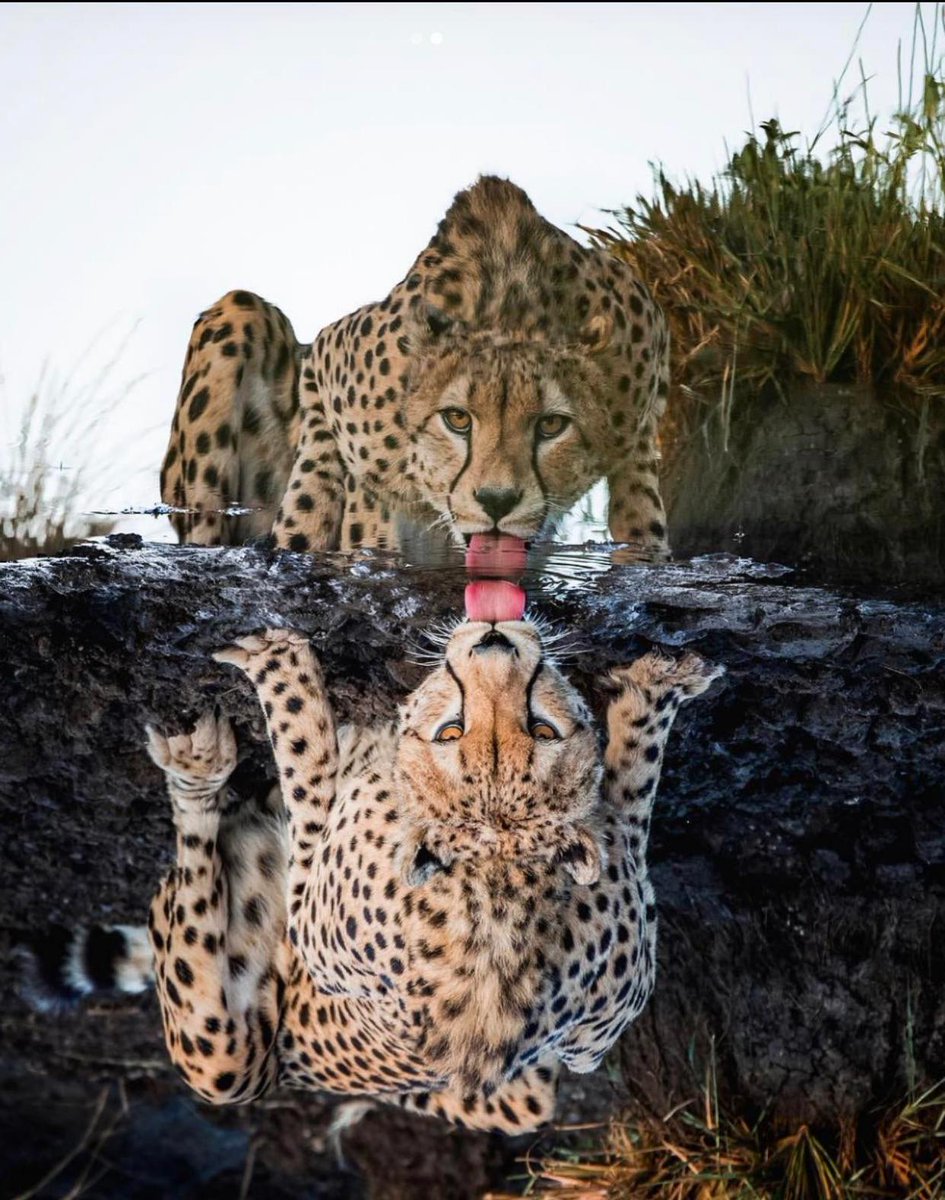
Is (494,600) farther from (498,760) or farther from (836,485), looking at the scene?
(836,485)

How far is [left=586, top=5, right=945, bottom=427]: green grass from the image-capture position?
281 centimetres

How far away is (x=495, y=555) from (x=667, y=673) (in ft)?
1.87

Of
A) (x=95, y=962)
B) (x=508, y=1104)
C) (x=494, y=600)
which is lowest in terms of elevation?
(x=508, y=1104)

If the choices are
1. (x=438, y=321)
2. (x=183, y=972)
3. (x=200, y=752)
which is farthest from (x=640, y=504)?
(x=183, y=972)

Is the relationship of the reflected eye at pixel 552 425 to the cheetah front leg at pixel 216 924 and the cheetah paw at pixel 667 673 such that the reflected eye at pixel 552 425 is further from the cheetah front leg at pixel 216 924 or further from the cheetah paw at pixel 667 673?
the cheetah front leg at pixel 216 924

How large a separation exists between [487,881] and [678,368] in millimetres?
1153

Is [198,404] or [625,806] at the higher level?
[198,404]

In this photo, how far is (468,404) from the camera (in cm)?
259

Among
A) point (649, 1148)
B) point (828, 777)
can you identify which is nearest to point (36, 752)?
point (828, 777)

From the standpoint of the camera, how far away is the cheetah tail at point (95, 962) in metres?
3.37

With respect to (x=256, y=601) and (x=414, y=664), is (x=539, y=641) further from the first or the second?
(x=256, y=601)

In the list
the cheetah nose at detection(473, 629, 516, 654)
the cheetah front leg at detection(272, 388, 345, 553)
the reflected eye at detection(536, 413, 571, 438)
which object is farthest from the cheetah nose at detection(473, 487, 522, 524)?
the cheetah front leg at detection(272, 388, 345, 553)

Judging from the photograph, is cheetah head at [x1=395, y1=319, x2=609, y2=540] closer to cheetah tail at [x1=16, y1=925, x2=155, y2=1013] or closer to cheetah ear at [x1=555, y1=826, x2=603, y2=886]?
cheetah ear at [x1=555, y1=826, x2=603, y2=886]

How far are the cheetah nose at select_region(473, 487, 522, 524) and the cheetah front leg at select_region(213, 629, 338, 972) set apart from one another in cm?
61
